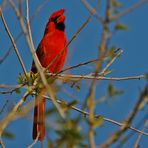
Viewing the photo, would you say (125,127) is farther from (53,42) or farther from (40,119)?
(53,42)

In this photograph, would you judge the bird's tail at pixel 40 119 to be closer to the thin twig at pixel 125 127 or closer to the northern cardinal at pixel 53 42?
the thin twig at pixel 125 127

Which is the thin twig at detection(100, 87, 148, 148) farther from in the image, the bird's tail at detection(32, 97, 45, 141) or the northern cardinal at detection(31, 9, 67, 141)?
the northern cardinal at detection(31, 9, 67, 141)

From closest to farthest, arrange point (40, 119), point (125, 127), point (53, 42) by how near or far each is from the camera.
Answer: point (125, 127) → point (40, 119) → point (53, 42)

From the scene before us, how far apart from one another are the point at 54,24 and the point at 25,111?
3.78 metres

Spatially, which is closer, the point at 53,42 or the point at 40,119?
the point at 40,119

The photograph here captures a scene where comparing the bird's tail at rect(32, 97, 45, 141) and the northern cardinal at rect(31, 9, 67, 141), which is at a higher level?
the northern cardinal at rect(31, 9, 67, 141)

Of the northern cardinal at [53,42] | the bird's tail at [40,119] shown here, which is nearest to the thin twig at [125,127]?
the bird's tail at [40,119]

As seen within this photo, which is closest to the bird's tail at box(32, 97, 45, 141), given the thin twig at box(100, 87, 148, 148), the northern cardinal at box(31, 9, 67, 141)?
the thin twig at box(100, 87, 148, 148)

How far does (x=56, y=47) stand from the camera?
166 inches

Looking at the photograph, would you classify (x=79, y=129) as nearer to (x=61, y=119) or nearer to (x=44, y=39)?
(x=61, y=119)

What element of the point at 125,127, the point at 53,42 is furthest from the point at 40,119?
the point at 53,42

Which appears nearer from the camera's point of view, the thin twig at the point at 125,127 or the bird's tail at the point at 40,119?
the thin twig at the point at 125,127

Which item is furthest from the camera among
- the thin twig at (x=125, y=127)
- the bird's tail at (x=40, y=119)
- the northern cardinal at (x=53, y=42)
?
the northern cardinal at (x=53, y=42)

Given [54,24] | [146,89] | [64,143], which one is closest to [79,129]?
[64,143]
